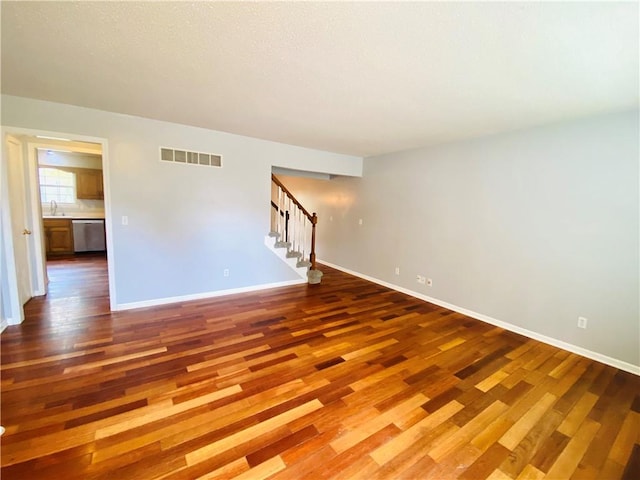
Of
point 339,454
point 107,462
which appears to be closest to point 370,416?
point 339,454

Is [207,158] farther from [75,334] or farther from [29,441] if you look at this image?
[29,441]

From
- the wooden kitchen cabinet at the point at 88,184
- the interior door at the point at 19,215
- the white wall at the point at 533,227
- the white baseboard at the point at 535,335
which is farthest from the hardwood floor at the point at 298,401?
the wooden kitchen cabinet at the point at 88,184

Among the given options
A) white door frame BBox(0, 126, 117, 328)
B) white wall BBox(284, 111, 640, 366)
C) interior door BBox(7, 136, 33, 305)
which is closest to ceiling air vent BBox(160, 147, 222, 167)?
white door frame BBox(0, 126, 117, 328)

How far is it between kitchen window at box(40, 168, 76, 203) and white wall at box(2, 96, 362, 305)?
5.11 metres

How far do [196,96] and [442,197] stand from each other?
11.5ft

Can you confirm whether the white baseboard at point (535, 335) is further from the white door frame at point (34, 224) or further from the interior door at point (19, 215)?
the interior door at point (19, 215)

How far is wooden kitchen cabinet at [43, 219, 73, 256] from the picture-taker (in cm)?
627

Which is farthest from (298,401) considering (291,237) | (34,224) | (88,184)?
(88,184)

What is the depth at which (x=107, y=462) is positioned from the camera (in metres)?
1.47

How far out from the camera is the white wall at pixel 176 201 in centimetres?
322

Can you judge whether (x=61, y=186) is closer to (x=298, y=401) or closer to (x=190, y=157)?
(x=190, y=157)

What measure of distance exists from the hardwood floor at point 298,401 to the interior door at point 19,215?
1.84 ft

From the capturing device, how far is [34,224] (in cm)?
393

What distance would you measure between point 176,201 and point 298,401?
10.0 ft
